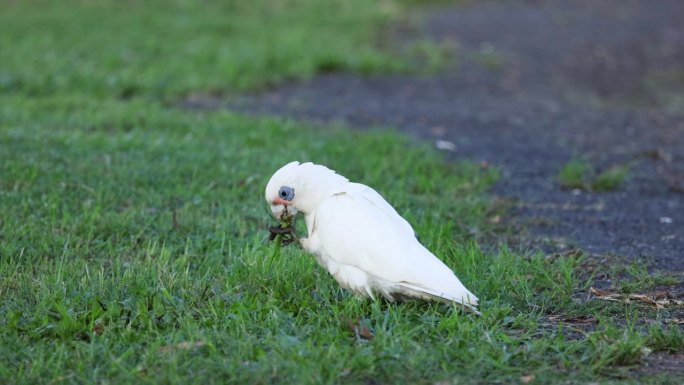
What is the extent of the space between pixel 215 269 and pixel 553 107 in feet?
16.2

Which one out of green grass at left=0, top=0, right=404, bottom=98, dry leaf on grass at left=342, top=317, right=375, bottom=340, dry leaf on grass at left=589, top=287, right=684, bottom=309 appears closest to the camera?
dry leaf on grass at left=342, top=317, right=375, bottom=340

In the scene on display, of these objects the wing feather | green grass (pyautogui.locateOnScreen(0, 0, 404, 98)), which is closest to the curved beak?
the wing feather

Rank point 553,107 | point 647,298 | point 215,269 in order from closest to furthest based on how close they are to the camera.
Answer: point 647,298
point 215,269
point 553,107

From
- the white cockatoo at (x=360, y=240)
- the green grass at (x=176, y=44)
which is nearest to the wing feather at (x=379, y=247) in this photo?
the white cockatoo at (x=360, y=240)

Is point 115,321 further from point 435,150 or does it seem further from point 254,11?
point 254,11

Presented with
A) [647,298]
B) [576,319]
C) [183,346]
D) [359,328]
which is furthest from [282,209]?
[647,298]

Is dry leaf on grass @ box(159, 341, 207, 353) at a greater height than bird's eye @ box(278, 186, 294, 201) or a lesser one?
lesser

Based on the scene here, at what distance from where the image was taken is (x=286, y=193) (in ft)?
12.3

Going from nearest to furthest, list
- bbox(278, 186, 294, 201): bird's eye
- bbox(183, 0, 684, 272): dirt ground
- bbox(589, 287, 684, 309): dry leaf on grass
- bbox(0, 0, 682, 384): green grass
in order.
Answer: bbox(0, 0, 682, 384): green grass, bbox(278, 186, 294, 201): bird's eye, bbox(589, 287, 684, 309): dry leaf on grass, bbox(183, 0, 684, 272): dirt ground

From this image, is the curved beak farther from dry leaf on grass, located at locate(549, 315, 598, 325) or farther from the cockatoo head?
dry leaf on grass, located at locate(549, 315, 598, 325)

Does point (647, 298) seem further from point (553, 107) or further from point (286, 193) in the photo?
point (553, 107)

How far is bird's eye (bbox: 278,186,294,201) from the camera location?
148 inches

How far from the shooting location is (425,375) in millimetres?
3264

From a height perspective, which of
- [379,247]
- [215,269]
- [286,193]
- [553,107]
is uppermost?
[286,193]
